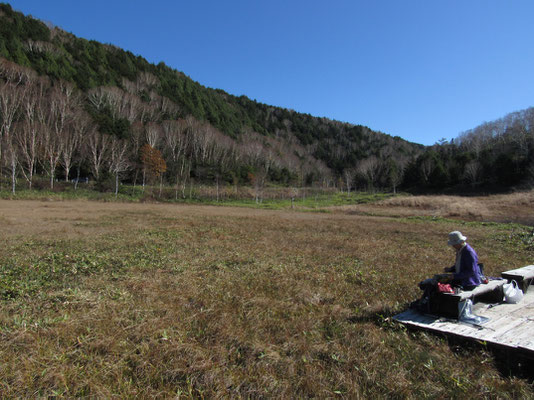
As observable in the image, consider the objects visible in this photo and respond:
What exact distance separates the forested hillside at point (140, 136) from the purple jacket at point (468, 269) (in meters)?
48.0

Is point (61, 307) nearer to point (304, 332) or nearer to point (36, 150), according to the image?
point (304, 332)

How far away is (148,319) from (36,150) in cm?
5541

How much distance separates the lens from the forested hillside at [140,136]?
4894cm

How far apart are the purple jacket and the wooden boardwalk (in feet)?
1.73

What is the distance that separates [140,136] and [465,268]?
71766mm

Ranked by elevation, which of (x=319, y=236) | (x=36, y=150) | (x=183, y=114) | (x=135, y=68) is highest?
(x=135, y=68)

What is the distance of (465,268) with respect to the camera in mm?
5160

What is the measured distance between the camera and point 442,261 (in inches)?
408

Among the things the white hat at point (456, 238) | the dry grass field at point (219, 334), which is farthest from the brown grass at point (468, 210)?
the white hat at point (456, 238)

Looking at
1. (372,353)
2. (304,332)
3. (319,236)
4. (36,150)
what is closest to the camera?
(372,353)

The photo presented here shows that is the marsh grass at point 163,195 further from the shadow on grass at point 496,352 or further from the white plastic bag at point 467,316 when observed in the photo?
the white plastic bag at point 467,316

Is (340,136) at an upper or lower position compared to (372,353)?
upper

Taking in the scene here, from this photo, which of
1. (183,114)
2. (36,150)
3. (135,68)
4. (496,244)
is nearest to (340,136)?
(183,114)

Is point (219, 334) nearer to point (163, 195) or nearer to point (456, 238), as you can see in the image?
point (456, 238)
